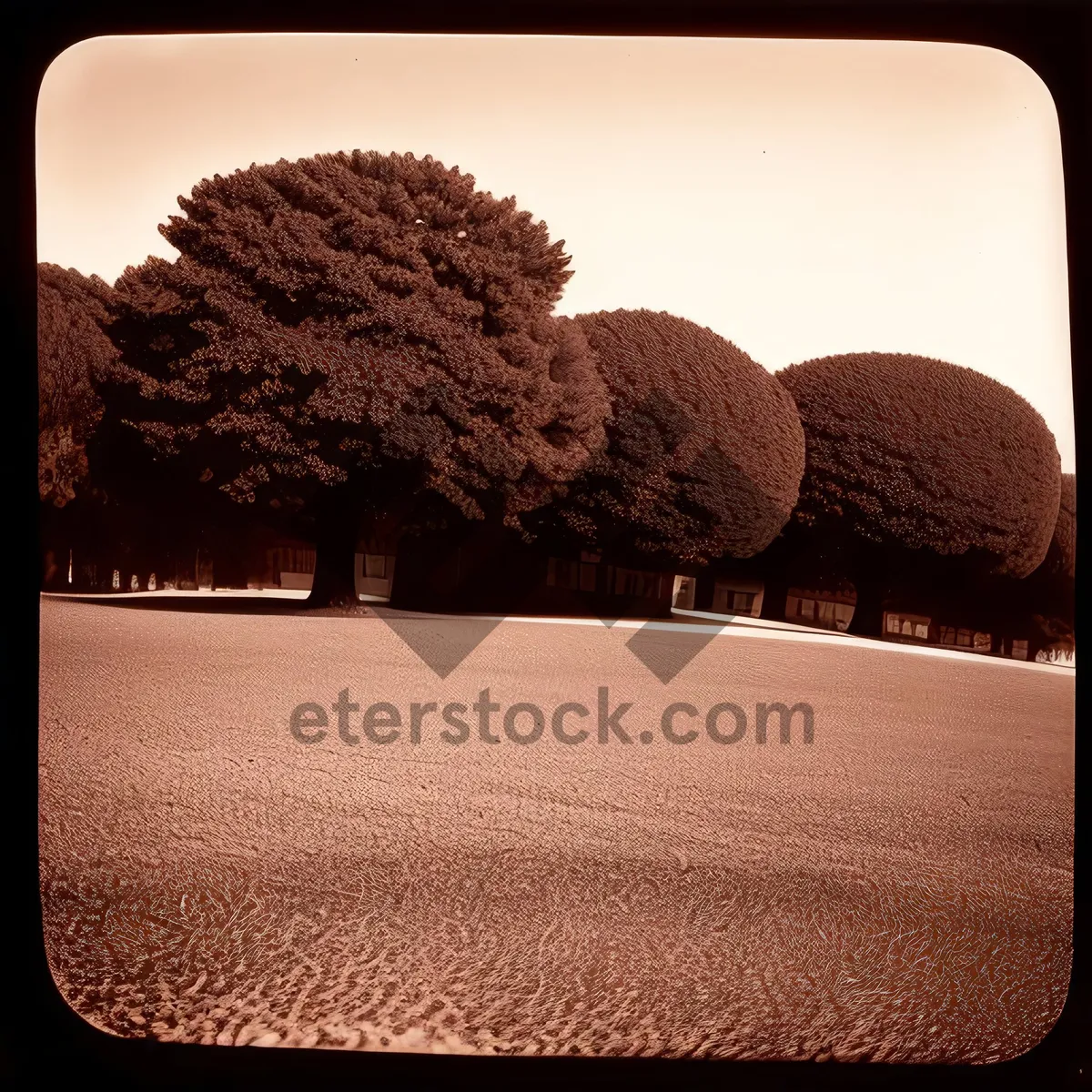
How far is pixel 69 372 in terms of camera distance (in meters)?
2.54

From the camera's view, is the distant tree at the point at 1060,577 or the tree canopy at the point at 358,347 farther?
the tree canopy at the point at 358,347

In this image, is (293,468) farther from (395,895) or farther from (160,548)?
(395,895)

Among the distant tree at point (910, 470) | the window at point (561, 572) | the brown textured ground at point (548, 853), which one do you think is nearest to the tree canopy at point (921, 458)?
the distant tree at point (910, 470)

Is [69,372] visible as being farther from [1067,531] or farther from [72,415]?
[1067,531]

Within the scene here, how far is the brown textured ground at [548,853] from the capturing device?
1.49 m

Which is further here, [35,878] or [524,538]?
[524,538]

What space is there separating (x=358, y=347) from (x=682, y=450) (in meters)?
1.38

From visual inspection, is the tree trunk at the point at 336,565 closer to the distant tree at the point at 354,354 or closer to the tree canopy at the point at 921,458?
the distant tree at the point at 354,354

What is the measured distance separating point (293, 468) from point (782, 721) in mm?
1877

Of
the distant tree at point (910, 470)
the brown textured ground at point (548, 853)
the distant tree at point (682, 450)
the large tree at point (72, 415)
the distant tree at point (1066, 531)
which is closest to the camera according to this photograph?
the distant tree at point (1066, 531)

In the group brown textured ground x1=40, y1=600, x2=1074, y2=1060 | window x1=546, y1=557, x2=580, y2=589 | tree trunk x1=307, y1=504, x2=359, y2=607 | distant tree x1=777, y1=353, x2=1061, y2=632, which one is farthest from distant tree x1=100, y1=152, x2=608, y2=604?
distant tree x1=777, y1=353, x2=1061, y2=632

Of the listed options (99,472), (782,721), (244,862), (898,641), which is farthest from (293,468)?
(898,641)

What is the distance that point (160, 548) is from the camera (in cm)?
282

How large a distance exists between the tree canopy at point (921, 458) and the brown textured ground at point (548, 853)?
0.41 meters
